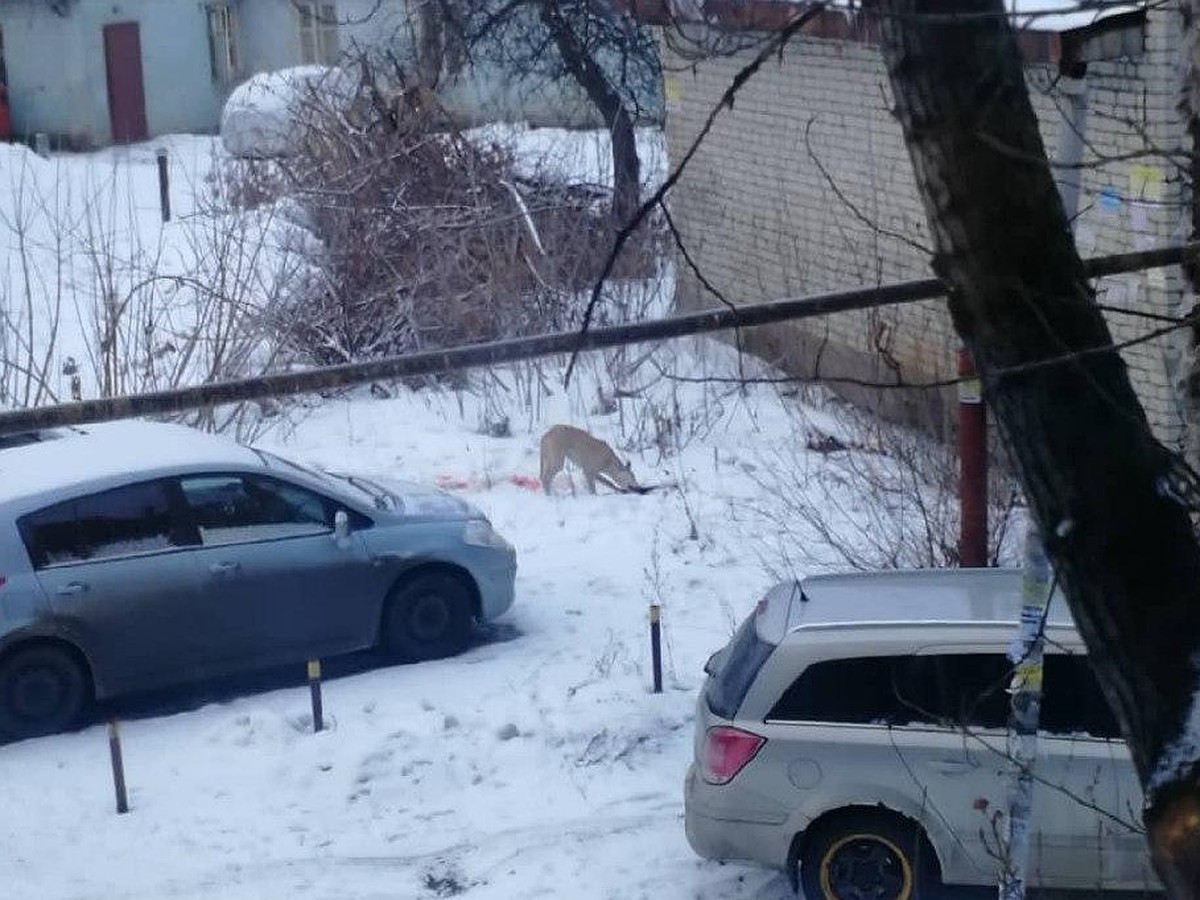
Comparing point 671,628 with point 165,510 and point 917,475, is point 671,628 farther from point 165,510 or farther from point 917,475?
point 165,510

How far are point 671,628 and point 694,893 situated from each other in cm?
358

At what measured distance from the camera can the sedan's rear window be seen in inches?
305

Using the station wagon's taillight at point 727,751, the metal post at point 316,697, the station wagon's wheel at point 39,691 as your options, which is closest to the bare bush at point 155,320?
the station wagon's wheel at point 39,691

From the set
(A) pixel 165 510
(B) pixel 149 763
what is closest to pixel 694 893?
(B) pixel 149 763

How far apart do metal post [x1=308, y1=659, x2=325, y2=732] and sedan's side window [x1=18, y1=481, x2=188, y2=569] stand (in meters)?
1.33

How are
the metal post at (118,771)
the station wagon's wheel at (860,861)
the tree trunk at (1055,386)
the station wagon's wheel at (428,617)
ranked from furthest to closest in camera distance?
1. the station wagon's wheel at (428,617)
2. the metal post at (118,771)
3. the station wagon's wheel at (860,861)
4. the tree trunk at (1055,386)

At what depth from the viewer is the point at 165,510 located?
10.7m

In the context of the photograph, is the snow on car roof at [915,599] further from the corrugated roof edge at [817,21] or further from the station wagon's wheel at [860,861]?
the corrugated roof edge at [817,21]

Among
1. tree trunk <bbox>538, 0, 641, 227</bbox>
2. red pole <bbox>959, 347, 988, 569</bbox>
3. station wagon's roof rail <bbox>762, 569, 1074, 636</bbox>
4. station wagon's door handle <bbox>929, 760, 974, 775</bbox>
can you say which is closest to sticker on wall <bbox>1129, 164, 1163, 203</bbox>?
red pole <bbox>959, 347, 988, 569</bbox>

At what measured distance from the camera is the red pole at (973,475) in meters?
8.32

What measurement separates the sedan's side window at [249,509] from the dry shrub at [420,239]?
22.7 feet

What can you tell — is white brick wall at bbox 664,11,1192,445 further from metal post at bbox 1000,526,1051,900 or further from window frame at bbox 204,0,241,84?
window frame at bbox 204,0,241,84

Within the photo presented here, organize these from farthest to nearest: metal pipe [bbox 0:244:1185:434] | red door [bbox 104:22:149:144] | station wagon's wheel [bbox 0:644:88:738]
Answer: red door [bbox 104:22:149:144]
station wagon's wheel [bbox 0:644:88:738]
metal pipe [bbox 0:244:1185:434]

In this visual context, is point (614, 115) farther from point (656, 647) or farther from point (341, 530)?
point (656, 647)
